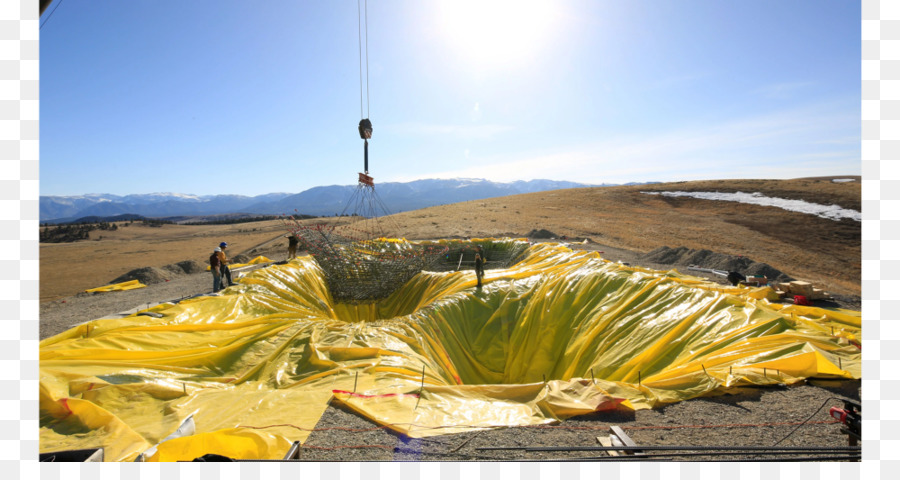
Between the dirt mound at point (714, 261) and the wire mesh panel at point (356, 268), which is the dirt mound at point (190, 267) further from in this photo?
the dirt mound at point (714, 261)

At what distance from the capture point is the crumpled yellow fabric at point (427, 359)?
130 inches

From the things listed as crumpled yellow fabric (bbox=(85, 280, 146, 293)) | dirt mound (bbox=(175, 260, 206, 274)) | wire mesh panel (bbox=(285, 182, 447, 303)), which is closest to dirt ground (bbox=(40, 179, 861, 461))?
crumpled yellow fabric (bbox=(85, 280, 146, 293))

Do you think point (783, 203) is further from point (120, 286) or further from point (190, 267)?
point (120, 286)

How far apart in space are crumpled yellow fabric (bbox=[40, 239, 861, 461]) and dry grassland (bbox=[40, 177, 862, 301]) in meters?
8.48

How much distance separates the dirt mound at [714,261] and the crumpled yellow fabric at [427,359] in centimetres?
342

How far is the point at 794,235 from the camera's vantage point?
1953cm

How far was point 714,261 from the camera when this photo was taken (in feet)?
35.5

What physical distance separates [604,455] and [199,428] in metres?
3.33

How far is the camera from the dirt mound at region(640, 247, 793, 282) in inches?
383

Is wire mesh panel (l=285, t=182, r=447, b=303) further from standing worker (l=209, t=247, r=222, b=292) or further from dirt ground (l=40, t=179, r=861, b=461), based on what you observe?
dirt ground (l=40, t=179, r=861, b=461)

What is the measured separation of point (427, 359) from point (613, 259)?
842 centimetres

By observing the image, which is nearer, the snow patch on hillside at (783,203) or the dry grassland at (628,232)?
the dry grassland at (628,232)

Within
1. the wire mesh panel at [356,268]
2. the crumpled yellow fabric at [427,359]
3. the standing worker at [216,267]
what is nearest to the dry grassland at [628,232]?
the standing worker at [216,267]

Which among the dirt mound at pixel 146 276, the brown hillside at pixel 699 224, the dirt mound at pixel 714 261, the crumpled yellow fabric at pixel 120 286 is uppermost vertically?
the brown hillside at pixel 699 224
